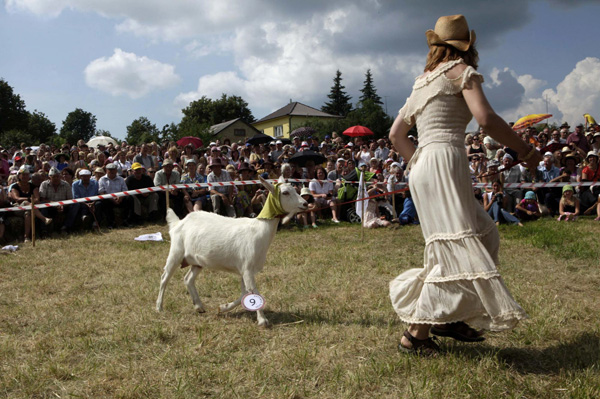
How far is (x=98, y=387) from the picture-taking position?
11.8ft

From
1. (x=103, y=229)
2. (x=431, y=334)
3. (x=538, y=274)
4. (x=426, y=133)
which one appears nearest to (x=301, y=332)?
(x=431, y=334)

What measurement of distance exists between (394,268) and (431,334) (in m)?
3.03

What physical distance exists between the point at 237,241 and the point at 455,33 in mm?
2925

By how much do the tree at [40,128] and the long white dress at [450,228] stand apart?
66.6 meters

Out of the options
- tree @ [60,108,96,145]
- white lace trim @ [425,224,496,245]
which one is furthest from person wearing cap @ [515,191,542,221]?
tree @ [60,108,96,145]

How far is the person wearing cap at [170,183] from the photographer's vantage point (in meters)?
12.7

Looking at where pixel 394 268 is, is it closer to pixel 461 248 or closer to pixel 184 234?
pixel 184 234

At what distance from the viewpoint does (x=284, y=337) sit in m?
4.60

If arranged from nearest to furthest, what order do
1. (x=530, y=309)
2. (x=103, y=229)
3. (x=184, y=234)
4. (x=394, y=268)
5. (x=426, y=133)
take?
(x=426, y=133) → (x=530, y=309) → (x=184, y=234) → (x=394, y=268) → (x=103, y=229)

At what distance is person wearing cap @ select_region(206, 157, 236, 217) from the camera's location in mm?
12492

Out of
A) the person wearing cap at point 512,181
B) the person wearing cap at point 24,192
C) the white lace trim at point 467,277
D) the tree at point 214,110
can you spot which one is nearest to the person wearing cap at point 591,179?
the person wearing cap at point 512,181

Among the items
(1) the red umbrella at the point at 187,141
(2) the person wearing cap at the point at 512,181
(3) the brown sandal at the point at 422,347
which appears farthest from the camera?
(1) the red umbrella at the point at 187,141

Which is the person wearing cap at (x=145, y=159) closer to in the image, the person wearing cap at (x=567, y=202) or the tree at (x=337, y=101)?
the person wearing cap at (x=567, y=202)

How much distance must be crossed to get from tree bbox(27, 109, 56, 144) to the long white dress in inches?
2624
